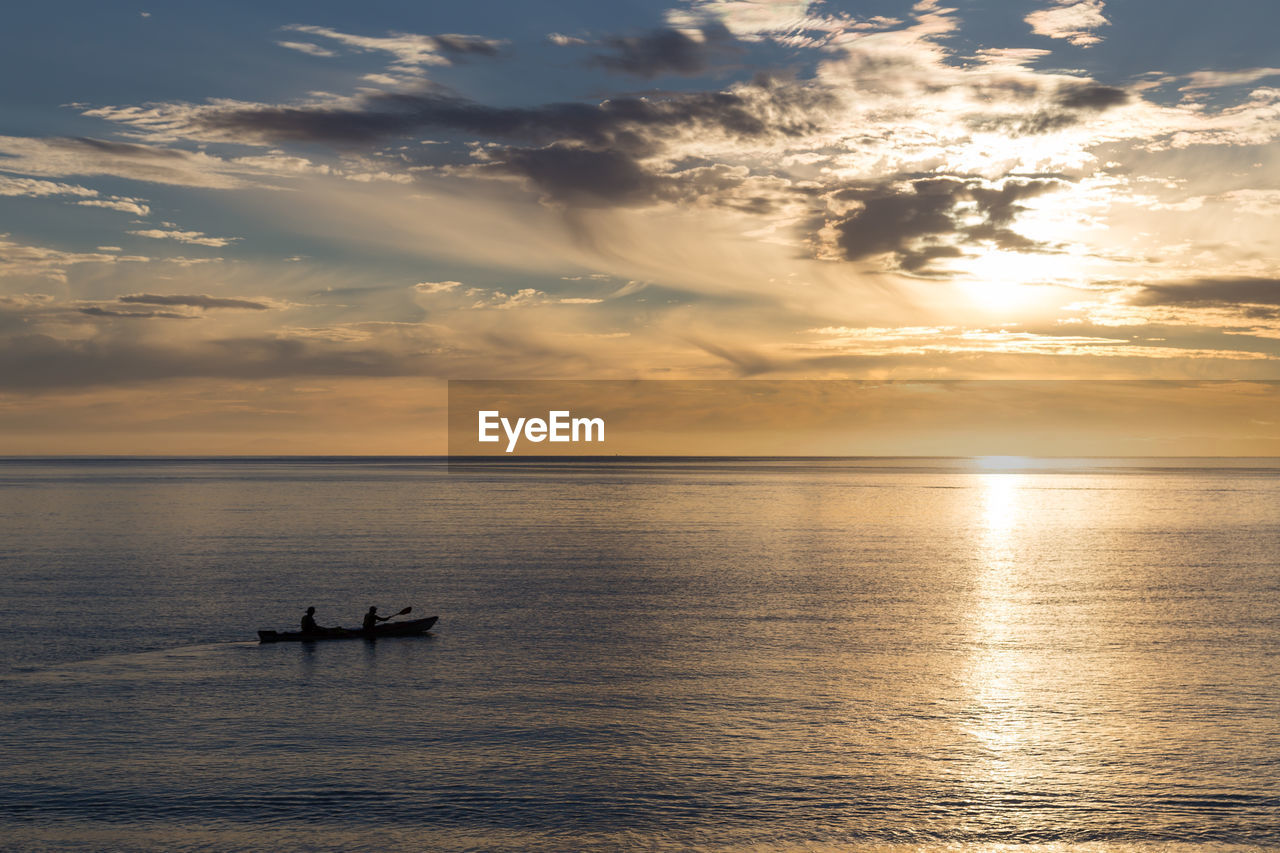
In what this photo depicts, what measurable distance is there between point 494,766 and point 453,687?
12.6 m

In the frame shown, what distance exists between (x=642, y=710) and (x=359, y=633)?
24311 millimetres

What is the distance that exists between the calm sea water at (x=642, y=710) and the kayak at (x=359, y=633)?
0.90m

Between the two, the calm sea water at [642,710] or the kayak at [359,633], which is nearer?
the calm sea water at [642,710]

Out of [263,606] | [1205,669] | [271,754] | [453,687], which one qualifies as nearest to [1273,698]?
[1205,669]

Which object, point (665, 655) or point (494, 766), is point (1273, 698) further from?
point (494, 766)

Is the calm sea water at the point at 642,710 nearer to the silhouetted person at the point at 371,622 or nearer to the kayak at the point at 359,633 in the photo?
the kayak at the point at 359,633

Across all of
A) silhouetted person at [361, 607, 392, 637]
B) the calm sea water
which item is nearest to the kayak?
silhouetted person at [361, 607, 392, 637]

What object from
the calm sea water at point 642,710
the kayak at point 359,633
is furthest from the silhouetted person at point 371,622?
the calm sea water at point 642,710

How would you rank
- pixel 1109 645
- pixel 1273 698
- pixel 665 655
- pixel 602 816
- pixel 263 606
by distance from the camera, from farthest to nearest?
pixel 263 606 < pixel 1109 645 < pixel 665 655 < pixel 1273 698 < pixel 602 816

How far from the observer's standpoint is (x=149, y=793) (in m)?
33.4

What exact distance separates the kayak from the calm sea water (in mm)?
903

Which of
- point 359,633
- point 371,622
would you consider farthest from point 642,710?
point 359,633

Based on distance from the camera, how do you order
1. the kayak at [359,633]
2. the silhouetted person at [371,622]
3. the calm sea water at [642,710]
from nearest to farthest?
1. the calm sea water at [642,710]
2. the kayak at [359,633]
3. the silhouetted person at [371,622]

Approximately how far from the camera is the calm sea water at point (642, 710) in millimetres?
31328
